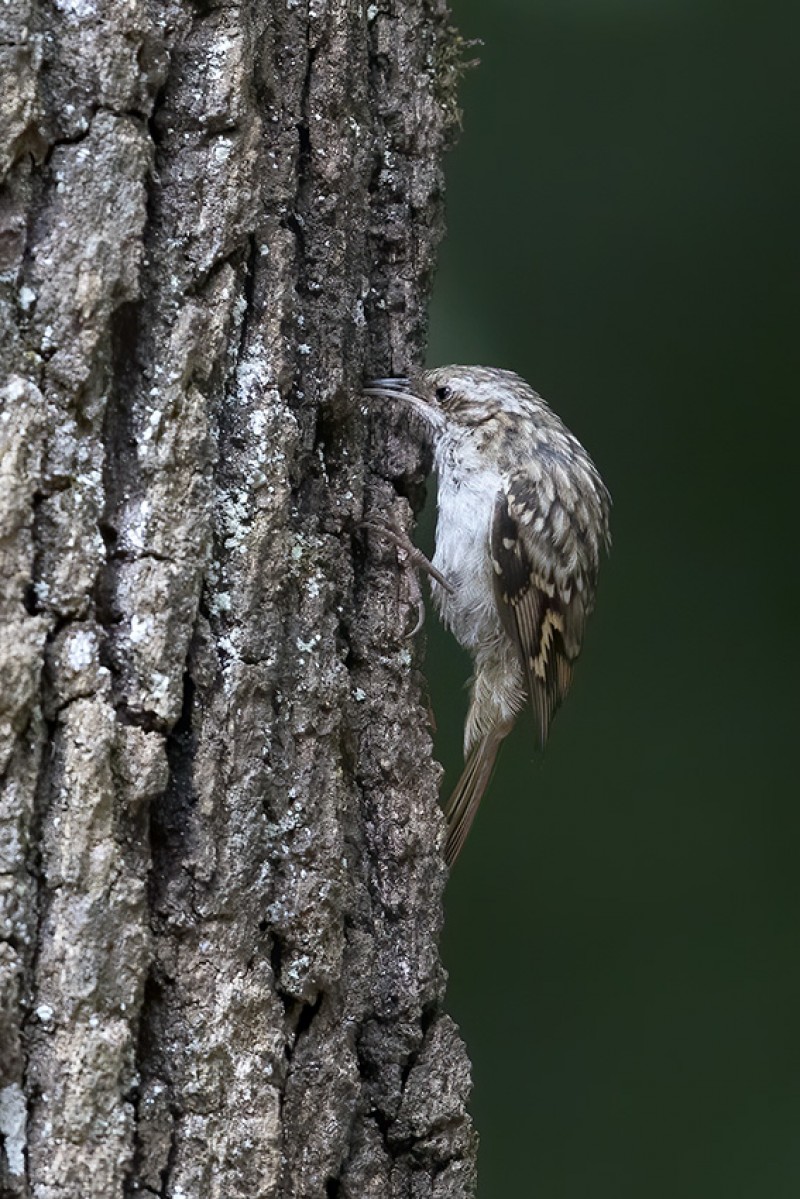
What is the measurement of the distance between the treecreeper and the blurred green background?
5.7 inches

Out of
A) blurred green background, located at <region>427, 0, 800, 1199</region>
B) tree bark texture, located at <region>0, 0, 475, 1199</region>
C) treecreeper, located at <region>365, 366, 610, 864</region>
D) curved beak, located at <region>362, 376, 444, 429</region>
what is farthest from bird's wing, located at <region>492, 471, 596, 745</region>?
tree bark texture, located at <region>0, 0, 475, 1199</region>

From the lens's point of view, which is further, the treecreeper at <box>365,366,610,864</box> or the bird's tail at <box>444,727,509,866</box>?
the treecreeper at <box>365,366,610,864</box>

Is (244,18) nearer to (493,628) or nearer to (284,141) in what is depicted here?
(284,141)

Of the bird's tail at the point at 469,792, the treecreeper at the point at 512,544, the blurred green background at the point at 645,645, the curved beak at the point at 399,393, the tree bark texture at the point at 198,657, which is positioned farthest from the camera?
the blurred green background at the point at 645,645

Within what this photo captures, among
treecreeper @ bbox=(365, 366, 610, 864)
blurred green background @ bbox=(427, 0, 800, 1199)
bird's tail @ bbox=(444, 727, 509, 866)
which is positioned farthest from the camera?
blurred green background @ bbox=(427, 0, 800, 1199)

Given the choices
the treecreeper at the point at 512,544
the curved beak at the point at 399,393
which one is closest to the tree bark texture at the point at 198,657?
the curved beak at the point at 399,393

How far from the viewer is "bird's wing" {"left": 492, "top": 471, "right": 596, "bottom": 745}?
8.35 ft

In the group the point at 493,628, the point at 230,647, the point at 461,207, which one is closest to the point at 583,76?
the point at 461,207

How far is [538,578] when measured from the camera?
8.46ft

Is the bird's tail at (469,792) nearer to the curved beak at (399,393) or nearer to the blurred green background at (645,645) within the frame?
the blurred green background at (645,645)

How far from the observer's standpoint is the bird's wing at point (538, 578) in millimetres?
2545

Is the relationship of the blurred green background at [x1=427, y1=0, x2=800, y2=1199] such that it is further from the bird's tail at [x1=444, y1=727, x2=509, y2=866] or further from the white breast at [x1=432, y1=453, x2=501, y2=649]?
the white breast at [x1=432, y1=453, x2=501, y2=649]

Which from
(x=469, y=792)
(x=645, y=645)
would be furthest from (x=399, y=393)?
(x=645, y=645)

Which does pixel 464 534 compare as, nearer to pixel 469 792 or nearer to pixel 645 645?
pixel 469 792
